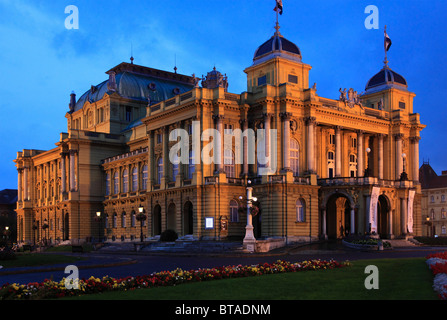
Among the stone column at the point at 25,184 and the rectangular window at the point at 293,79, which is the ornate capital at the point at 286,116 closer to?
the rectangular window at the point at 293,79

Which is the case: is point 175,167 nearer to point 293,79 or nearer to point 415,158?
point 293,79

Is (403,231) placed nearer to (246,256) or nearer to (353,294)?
(246,256)

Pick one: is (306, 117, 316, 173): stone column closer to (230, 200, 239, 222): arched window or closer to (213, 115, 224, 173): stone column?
(230, 200, 239, 222): arched window

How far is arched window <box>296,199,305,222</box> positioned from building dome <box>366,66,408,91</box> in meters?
24.4

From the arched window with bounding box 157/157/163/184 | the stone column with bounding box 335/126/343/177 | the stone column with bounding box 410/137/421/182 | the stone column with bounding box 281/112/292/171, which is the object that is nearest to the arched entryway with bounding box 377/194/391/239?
the stone column with bounding box 335/126/343/177

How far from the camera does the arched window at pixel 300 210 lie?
203 ft

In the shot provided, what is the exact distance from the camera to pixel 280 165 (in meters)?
62.0

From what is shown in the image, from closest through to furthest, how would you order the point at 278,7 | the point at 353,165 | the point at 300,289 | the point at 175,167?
the point at 300,289 → the point at 278,7 → the point at 175,167 → the point at 353,165

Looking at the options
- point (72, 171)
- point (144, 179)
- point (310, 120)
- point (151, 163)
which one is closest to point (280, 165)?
point (310, 120)

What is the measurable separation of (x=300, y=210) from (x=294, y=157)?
6.27 m

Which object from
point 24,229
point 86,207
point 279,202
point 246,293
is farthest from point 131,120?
point 246,293

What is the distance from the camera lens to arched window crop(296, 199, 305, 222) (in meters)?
61.8

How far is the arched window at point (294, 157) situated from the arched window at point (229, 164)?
22.1ft

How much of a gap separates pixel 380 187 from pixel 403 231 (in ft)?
27.5
